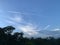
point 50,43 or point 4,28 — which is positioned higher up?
point 4,28

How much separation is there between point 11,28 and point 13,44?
18301 millimetres

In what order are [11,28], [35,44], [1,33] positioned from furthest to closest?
1. [11,28]
2. [1,33]
3. [35,44]

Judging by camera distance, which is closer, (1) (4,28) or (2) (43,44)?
(2) (43,44)

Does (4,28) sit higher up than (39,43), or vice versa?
(4,28)

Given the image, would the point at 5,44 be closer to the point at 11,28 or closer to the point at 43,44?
the point at 43,44

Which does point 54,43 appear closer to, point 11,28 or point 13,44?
point 13,44

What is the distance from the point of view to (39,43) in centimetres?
2325

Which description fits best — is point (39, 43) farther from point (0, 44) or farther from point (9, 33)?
point (9, 33)

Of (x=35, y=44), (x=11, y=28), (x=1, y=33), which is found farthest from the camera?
(x=11, y=28)

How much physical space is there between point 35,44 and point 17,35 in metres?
18.1

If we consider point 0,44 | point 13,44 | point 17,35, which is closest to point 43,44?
point 13,44

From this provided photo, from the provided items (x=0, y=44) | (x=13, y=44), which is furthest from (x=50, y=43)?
(x=0, y=44)

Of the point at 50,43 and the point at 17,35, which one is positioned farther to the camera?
the point at 17,35

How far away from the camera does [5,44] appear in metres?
23.4
